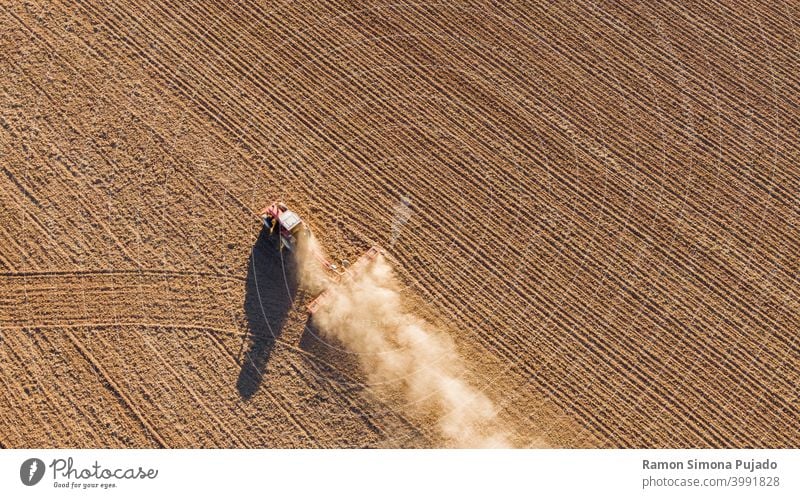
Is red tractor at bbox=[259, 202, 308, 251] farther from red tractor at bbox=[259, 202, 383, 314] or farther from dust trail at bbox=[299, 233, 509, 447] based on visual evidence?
dust trail at bbox=[299, 233, 509, 447]

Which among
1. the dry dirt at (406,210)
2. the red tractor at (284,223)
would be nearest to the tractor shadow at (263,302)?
the dry dirt at (406,210)

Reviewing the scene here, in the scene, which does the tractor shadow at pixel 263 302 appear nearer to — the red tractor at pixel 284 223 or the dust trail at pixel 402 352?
the red tractor at pixel 284 223

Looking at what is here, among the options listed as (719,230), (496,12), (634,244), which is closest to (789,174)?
(719,230)

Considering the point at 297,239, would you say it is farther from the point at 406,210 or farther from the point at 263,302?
the point at 406,210
